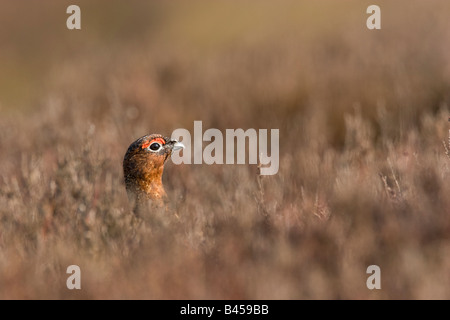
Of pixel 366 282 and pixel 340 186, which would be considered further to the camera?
pixel 340 186

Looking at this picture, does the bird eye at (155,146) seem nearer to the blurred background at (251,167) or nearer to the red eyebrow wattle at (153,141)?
the red eyebrow wattle at (153,141)

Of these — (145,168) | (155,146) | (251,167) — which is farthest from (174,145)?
(251,167)

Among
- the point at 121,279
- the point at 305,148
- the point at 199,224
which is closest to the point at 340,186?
the point at 199,224

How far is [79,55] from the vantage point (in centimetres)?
1084

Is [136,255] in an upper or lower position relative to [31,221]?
lower

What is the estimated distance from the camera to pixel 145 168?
4.54 meters

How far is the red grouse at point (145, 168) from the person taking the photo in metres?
4.50

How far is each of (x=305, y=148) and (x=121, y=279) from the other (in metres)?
3.57

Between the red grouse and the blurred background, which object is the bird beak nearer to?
the red grouse

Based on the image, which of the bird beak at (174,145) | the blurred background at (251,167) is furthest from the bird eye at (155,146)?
the blurred background at (251,167)

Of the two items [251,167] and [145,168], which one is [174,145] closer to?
[145,168]

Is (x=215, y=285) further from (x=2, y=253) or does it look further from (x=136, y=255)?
(x=2, y=253)

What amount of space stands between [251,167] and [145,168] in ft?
6.43

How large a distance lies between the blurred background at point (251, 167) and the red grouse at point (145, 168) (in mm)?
163
